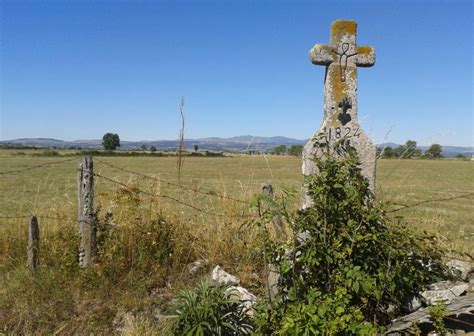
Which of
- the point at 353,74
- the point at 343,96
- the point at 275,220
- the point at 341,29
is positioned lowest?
the point at 275,220

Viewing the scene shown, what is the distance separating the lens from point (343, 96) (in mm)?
3881

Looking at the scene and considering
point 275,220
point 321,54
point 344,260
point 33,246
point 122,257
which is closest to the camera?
point 344,260

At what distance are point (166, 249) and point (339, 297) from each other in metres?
A: 2.35

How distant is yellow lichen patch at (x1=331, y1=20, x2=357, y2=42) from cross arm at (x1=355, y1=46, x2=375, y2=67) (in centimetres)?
20

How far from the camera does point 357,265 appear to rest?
3.02 meters

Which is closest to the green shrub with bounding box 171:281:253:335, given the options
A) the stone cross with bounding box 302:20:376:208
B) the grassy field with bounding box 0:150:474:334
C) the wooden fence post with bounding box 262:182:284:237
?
the grassy field with bounding box 0:150:474:334

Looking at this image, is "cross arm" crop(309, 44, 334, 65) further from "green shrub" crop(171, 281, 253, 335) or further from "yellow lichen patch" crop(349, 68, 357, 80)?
"green shrub" crop(171, 281, 253, 335)

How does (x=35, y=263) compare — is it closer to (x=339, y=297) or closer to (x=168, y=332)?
(x=168, y=332)

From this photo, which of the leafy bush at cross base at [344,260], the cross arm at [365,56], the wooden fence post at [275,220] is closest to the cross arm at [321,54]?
the cross arm at [365,56]

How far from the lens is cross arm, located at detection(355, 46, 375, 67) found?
154 inches

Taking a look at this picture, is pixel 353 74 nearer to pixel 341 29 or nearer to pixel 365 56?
pixel 365 56

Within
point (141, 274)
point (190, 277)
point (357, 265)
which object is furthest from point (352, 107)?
point (141, 274)

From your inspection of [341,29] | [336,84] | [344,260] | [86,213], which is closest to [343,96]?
[336,84]

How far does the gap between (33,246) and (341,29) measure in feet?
13.6
